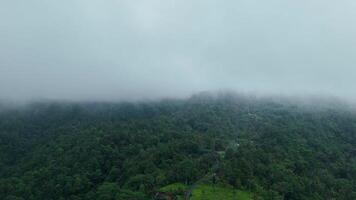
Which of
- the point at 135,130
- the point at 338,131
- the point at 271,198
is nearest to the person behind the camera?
the point at 271,198

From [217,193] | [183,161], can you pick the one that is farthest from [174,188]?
[183,161]

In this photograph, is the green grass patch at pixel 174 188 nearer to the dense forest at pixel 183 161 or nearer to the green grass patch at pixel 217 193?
the dense forest at pixel 183 161

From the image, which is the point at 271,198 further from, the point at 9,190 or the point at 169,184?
the point at 9,190

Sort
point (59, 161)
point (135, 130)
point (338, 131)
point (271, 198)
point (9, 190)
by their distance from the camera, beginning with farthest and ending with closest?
point (338, 131) < point (135, 130) < point (59, 161) < point (9, 190) < point (271, 198)

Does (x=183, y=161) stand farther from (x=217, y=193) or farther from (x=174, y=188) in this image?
(x=217, y=193)

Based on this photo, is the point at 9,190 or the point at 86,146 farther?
the point at 86,146

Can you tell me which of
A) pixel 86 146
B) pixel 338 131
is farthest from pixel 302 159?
pixel 86 146

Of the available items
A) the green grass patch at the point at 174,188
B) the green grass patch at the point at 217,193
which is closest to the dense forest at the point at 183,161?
the green grass patch at the point at 174,188
